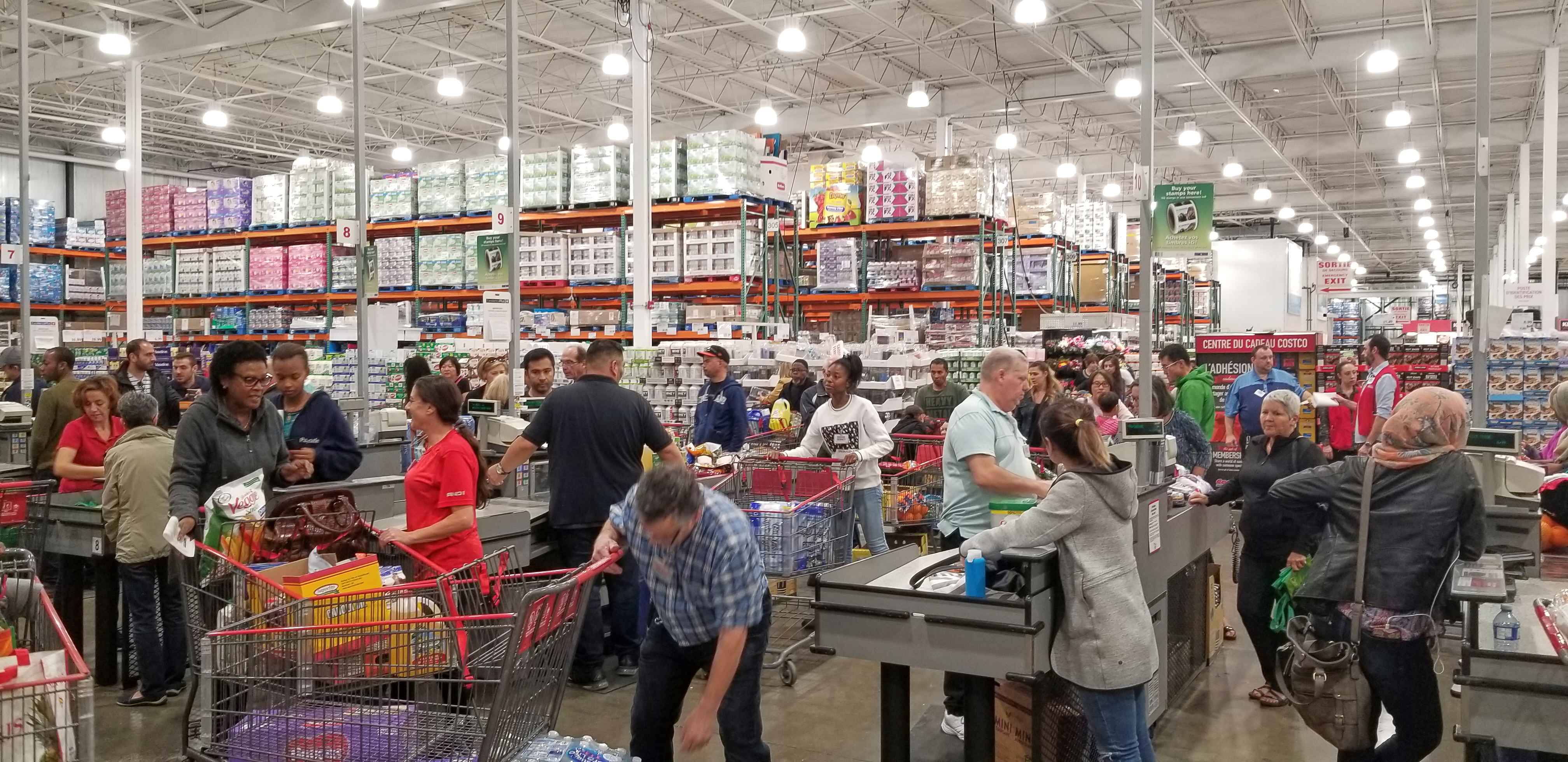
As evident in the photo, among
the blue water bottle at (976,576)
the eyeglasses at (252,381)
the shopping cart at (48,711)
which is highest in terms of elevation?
the eyeglasses at (252,381)

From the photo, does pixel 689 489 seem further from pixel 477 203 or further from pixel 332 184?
pixel 332 184

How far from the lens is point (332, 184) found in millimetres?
14656

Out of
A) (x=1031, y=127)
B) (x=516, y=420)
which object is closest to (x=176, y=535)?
(x=516, y=420)

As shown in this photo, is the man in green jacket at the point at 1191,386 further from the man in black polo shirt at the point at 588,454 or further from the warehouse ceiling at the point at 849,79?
the warehouse ceiling at the point at 849,79

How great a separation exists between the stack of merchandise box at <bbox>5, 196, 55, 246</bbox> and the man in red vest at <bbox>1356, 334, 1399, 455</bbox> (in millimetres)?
17573

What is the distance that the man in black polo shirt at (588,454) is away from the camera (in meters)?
5.42

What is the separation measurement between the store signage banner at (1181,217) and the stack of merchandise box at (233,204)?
501 inches

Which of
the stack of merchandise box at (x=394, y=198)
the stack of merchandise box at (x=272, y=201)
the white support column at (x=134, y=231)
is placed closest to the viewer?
the stack of merchandise box at (x=394, y=198)

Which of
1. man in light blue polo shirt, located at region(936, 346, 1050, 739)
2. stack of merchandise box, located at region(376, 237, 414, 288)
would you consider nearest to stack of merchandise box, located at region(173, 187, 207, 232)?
stack of merchandise box, located at region(376, 237, 414, 288)

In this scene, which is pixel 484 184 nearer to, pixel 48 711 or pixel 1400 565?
pixel 48 711

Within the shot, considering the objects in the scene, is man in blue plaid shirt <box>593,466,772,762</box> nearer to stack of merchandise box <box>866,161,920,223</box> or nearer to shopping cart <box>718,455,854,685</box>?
shopping cart <box>718,455,854,685</box>

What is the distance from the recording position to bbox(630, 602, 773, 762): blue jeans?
3240 millimetres

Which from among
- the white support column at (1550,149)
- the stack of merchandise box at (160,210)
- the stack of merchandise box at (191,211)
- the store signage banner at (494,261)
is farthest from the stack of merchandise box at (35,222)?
the white support column at (1550,149)

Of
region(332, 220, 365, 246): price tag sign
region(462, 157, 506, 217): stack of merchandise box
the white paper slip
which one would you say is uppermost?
region(462, 157, 506, 217): stack of merchandise box
